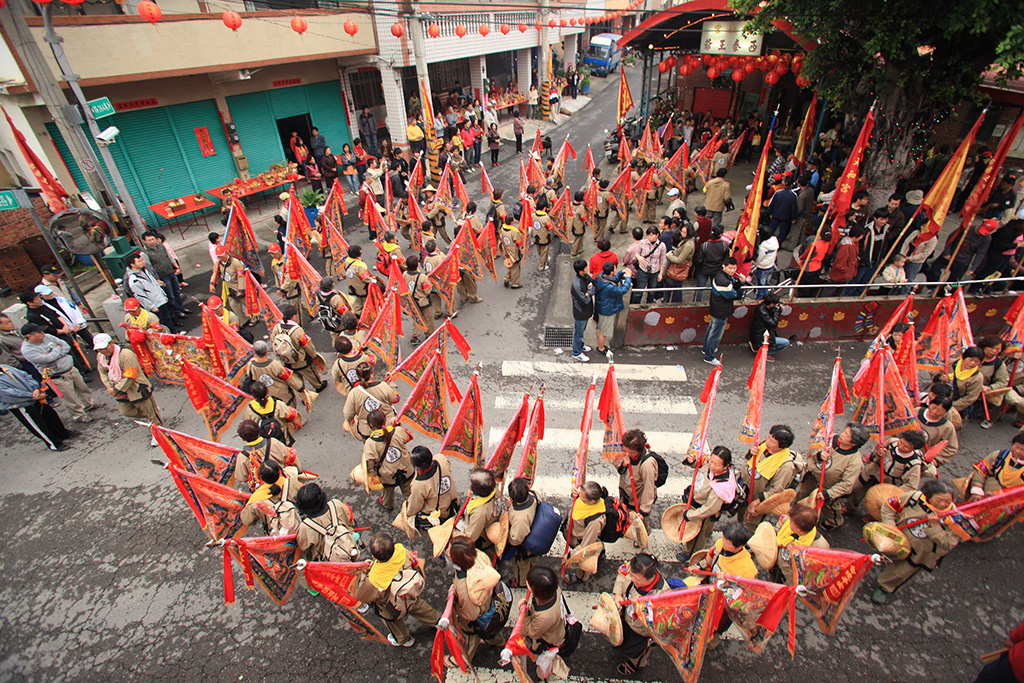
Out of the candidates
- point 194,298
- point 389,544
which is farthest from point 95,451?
point 389,544

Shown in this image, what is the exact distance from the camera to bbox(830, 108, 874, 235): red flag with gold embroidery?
29.6 ft

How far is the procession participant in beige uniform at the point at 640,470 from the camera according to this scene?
5.19 meters

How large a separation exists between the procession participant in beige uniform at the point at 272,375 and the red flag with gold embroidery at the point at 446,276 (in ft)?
9.64

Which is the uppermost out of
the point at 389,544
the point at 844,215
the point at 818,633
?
the point at 844,215

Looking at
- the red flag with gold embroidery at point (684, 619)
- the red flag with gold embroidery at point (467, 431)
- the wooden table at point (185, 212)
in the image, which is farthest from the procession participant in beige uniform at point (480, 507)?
the wooden table at point (185, 212)

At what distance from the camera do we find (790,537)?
173 inches

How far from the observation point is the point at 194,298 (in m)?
11.8

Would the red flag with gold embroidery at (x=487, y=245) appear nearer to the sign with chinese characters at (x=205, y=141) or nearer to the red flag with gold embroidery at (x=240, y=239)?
the red flag with gold embroidery at (x=240, y=239)

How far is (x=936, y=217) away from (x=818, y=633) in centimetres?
804

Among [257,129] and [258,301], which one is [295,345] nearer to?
[258,301]

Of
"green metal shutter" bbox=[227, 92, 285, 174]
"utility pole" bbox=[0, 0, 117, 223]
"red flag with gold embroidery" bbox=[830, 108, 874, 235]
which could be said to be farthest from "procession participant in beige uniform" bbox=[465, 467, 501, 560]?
"green metal shutter" bbox=[227, 92, 285, 174]

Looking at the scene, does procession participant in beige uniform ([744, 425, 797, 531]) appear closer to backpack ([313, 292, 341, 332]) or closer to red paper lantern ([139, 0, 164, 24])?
backpack ([313, 292, 341, 332])

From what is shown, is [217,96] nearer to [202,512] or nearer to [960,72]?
[202,512]

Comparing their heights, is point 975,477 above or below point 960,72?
below
